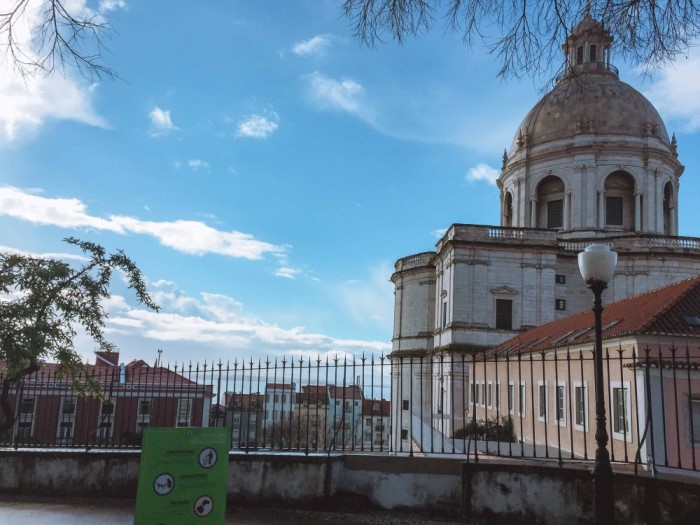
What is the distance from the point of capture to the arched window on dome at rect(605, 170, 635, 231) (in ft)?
145

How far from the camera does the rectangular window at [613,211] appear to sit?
44375 millimetres

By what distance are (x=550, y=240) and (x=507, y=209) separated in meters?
11.2

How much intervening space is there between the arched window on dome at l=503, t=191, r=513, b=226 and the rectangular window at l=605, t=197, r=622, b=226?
742 cm

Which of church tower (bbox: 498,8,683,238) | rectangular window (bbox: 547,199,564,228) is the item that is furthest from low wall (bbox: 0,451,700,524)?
rectangular window (bbox: 547,199,564,228)

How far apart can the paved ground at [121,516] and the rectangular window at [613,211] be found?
40513mm

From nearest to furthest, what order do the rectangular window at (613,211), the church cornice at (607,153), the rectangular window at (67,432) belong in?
1. the rectangular window at (67,432)
2. the church cornice at (607,153)
3. the rectangular window at (613,211)

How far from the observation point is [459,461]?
30.1 feet

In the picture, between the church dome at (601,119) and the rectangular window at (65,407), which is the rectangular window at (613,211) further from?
the rectangular window at (65,407)

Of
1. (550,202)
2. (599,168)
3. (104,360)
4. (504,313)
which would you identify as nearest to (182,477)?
(104,360)

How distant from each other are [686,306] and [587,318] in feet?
23.0

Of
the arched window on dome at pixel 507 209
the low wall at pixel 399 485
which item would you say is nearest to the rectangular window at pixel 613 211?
the arched window on dome at pixel 507 209

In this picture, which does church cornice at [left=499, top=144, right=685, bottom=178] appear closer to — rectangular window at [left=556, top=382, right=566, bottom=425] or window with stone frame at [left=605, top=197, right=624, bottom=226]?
window with stone frame at [left=605, top=197, right=624, bottom=226]

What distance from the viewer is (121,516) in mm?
8633

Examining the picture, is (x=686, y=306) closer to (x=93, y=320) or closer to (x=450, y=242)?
(x=93, y=320)
